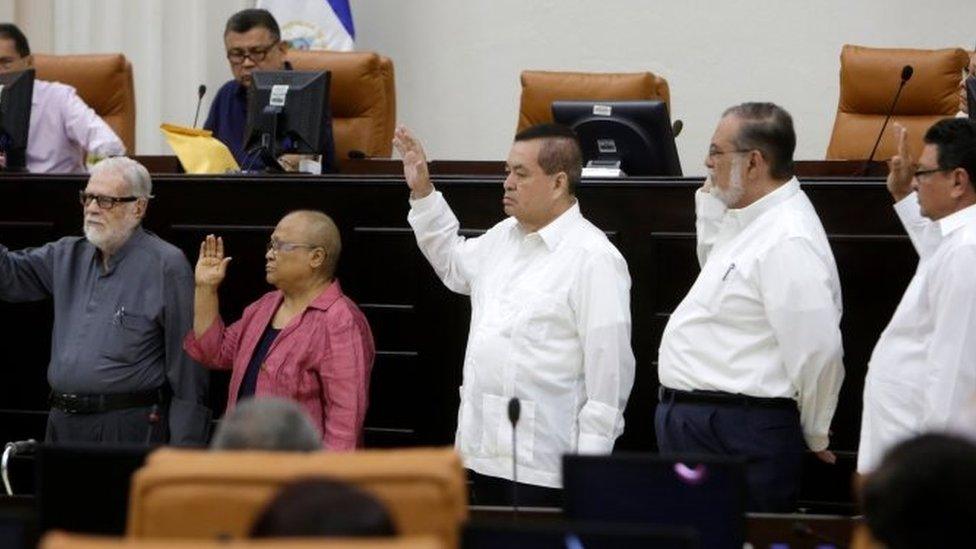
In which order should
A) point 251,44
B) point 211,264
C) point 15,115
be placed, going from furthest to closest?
1. point 251,44
2. point 15,115
3. point 211,264

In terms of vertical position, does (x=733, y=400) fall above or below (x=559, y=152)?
below

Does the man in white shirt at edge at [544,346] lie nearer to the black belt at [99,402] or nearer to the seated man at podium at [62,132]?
the black belt at [99,402]

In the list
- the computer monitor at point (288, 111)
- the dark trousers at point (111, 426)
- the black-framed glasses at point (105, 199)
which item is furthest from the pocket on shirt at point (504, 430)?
the computer monitor at point (288, 111)

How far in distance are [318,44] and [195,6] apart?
81cm

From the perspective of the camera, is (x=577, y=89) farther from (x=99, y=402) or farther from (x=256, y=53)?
(x=99, y=402)

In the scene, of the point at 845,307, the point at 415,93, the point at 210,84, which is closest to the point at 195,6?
the point at 210,84

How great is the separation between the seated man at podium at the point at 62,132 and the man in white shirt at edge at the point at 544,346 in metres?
2.67

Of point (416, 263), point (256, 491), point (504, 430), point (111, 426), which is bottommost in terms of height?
→ point (111, 426)

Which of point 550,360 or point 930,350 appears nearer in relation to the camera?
point 930,350

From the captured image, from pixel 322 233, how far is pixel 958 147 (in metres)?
1.86

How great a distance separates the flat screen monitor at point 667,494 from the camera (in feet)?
9.93

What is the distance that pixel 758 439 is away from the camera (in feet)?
14.8

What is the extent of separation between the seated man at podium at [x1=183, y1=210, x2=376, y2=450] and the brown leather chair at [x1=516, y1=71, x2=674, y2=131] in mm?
1741

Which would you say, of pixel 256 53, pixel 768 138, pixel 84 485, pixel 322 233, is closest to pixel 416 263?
pixel 322 233
